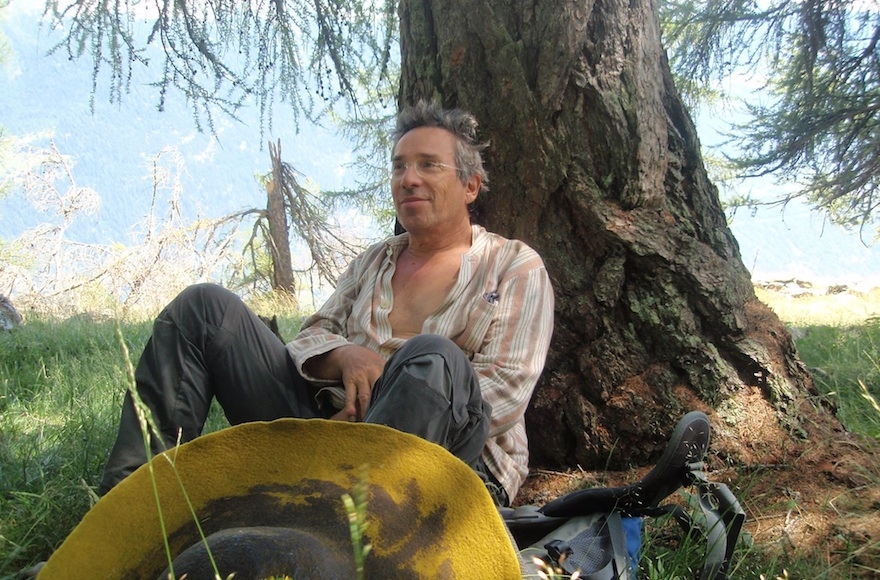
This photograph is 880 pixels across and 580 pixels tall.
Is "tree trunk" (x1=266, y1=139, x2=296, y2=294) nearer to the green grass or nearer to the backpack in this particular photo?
the green grass

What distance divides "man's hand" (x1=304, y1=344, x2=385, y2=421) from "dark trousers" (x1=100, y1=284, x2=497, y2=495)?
0.10 meters

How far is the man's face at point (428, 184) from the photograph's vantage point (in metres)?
2.61

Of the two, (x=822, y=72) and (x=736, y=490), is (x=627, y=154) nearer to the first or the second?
(x=736, y=490)

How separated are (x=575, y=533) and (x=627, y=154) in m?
1.54

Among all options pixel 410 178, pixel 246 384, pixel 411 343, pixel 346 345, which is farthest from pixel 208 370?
pixel 410 178

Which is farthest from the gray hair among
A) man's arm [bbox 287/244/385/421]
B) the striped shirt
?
man's arm [bbox 287/244/385/421]

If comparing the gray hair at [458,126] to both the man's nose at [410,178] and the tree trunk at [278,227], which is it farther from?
the tree trunk at [278,227]

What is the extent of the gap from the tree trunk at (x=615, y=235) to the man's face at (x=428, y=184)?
0.86 feet

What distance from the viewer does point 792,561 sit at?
6.02 ft

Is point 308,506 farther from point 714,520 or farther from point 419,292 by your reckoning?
point 419,292

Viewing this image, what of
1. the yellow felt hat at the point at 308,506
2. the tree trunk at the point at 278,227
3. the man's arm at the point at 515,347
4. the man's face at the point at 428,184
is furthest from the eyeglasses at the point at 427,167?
the tree trunk at the point at 278,227

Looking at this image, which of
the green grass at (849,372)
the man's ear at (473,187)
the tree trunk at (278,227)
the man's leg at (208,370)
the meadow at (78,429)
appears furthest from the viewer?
the tree trunk at (278,227)

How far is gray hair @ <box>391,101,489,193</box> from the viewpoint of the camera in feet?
8.72

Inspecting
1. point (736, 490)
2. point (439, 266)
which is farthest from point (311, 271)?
point (736, 490)
